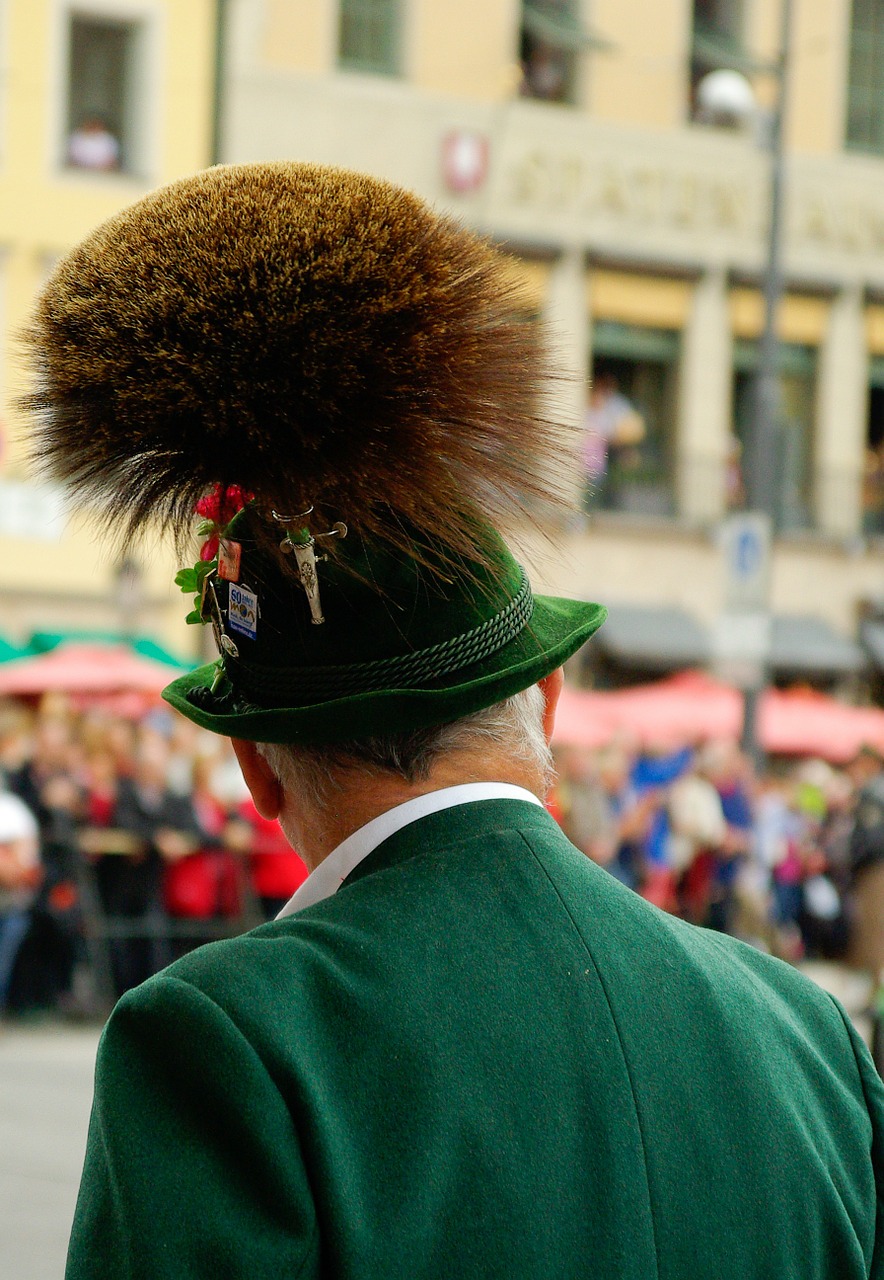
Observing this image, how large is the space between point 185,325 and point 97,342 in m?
0.10

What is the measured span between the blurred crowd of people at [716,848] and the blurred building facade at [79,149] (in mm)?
8029

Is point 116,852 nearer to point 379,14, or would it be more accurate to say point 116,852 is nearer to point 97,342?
point 97,342

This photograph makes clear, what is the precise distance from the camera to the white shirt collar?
73.2 inches

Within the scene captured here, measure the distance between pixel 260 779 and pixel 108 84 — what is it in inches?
884

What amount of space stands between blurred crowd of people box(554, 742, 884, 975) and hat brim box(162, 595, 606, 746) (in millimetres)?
10980

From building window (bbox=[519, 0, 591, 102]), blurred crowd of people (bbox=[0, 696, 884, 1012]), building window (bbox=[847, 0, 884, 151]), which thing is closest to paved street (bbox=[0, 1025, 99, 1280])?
blurred crowd of people (bbox=[0, 696, 884, 1012])

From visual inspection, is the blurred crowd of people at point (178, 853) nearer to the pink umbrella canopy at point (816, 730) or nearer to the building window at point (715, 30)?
the pink umbrella canopy at point (816, 730)

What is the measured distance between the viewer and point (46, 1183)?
7.33 meters

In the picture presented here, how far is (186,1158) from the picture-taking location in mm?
1626

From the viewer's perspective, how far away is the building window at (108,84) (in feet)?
75.1

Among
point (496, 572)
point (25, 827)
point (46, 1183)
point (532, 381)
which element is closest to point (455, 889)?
point (496, 572)

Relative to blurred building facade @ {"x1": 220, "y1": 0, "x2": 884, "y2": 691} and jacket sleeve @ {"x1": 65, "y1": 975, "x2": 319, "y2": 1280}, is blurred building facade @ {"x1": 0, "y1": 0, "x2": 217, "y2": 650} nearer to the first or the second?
blurred building facade @ {"x1": 220, "y1": 0, "x2": 884, "y2": 691}

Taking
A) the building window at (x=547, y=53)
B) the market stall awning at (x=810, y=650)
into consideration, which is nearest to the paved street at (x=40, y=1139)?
the market stall awning at (x=810, y=650)

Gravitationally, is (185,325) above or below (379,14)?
below
